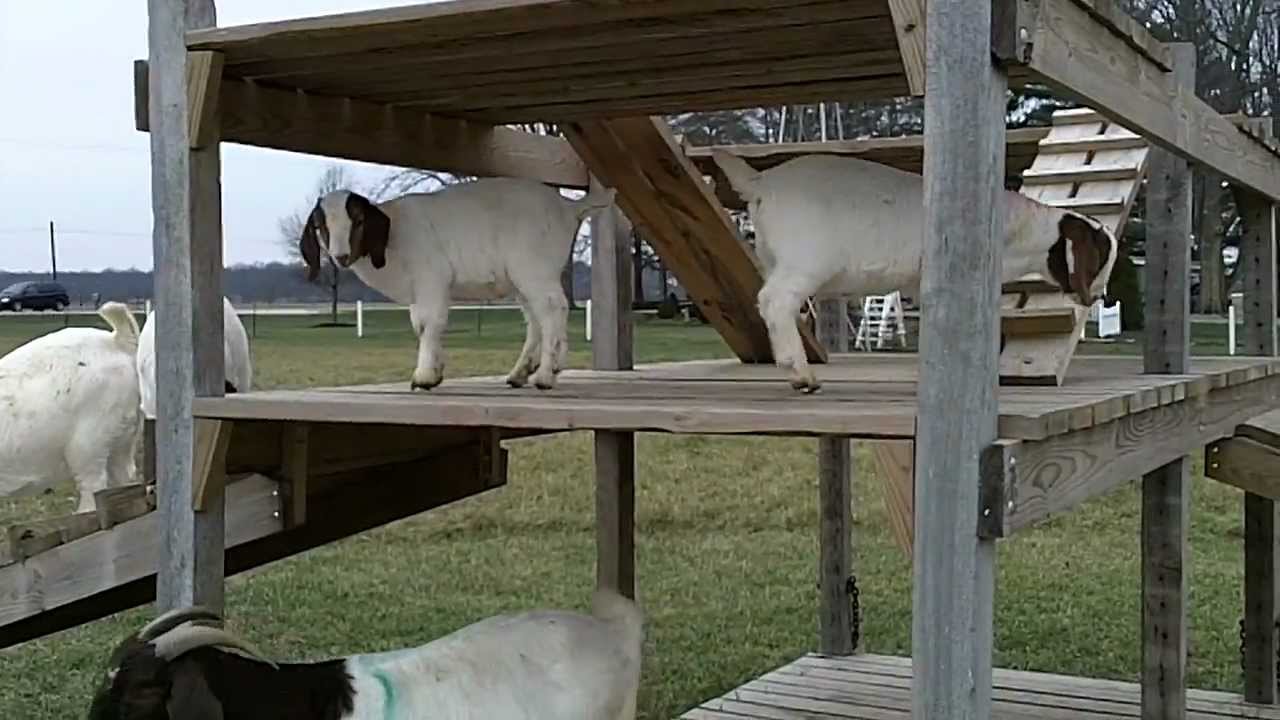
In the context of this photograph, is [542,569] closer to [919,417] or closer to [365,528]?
[365,528]

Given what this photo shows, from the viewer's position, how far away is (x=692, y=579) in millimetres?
9828

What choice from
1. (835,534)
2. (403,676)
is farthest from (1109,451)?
(835,534)

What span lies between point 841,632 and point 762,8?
14.8 ft

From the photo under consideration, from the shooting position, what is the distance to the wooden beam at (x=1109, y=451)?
3203 mm

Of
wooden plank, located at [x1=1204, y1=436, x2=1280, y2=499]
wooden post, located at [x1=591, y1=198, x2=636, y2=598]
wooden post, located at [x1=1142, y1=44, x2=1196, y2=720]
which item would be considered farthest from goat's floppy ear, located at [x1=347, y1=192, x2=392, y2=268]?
wooden plank, located at [x1=1204, y1=436, x2=1280, y2=499]

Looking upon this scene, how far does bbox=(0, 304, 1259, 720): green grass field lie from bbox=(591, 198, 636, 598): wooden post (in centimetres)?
121

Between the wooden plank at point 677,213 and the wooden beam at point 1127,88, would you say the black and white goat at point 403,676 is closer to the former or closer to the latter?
the wooden plank at point 677,213

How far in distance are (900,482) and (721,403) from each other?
0.64m

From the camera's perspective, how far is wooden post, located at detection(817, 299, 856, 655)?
7371 millimetres

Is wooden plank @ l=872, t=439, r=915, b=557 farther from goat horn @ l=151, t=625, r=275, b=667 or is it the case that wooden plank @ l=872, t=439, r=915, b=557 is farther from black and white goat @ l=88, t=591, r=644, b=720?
goat horn @ l=151, t=625, r=275, b=667

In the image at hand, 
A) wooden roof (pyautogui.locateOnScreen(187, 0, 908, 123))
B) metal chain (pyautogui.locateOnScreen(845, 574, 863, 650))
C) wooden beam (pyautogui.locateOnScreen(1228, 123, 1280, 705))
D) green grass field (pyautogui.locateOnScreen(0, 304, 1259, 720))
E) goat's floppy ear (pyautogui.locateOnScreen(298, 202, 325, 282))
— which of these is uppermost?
wooden roof (pyautogui.locateOnScreen(187, 0, 908, 123))

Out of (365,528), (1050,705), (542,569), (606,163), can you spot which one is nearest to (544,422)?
(365,528)

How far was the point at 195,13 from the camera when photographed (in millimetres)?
3955

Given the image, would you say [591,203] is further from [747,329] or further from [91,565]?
[91,565]
